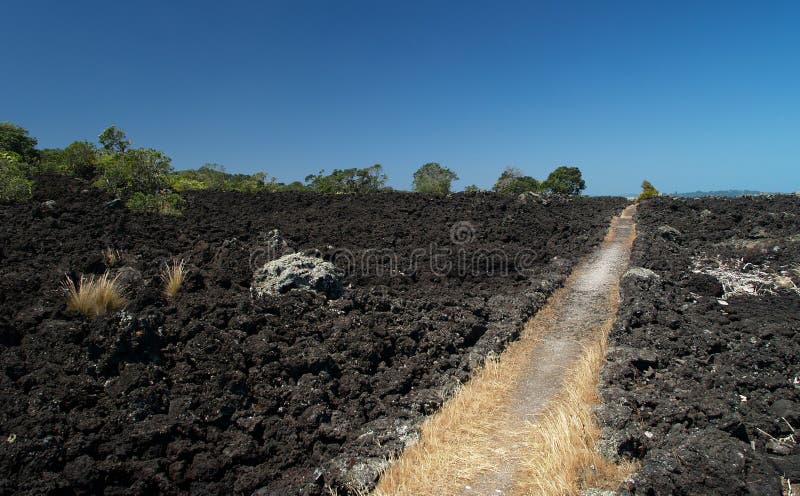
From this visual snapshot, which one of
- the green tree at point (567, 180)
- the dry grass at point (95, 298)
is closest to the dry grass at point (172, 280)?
the dry grass at point (95, 298)

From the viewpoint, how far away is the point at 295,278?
8.48 meters

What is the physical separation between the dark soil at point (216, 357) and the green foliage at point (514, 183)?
95.1 ft

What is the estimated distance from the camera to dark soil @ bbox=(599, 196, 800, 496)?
3.83 metres

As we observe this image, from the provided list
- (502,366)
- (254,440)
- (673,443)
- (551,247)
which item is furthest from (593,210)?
(254,440)

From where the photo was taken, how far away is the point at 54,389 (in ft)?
15.6

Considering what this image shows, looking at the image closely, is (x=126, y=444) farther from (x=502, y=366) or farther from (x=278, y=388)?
(x=502, y=366)

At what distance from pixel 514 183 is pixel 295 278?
36663 mm

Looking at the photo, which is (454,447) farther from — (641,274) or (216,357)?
(641,274)

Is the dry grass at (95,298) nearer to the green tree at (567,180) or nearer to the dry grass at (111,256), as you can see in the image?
the dry grass at (111,256)

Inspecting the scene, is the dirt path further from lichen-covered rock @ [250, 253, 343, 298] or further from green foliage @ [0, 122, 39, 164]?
green foliage @ [0, 122, 39, 164]

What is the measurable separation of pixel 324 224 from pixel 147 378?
1120cm

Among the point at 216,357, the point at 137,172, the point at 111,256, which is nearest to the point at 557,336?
the point at 216,357

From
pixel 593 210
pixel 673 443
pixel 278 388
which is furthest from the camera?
pixel 593 210

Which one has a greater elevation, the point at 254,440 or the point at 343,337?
the point at 343,337
